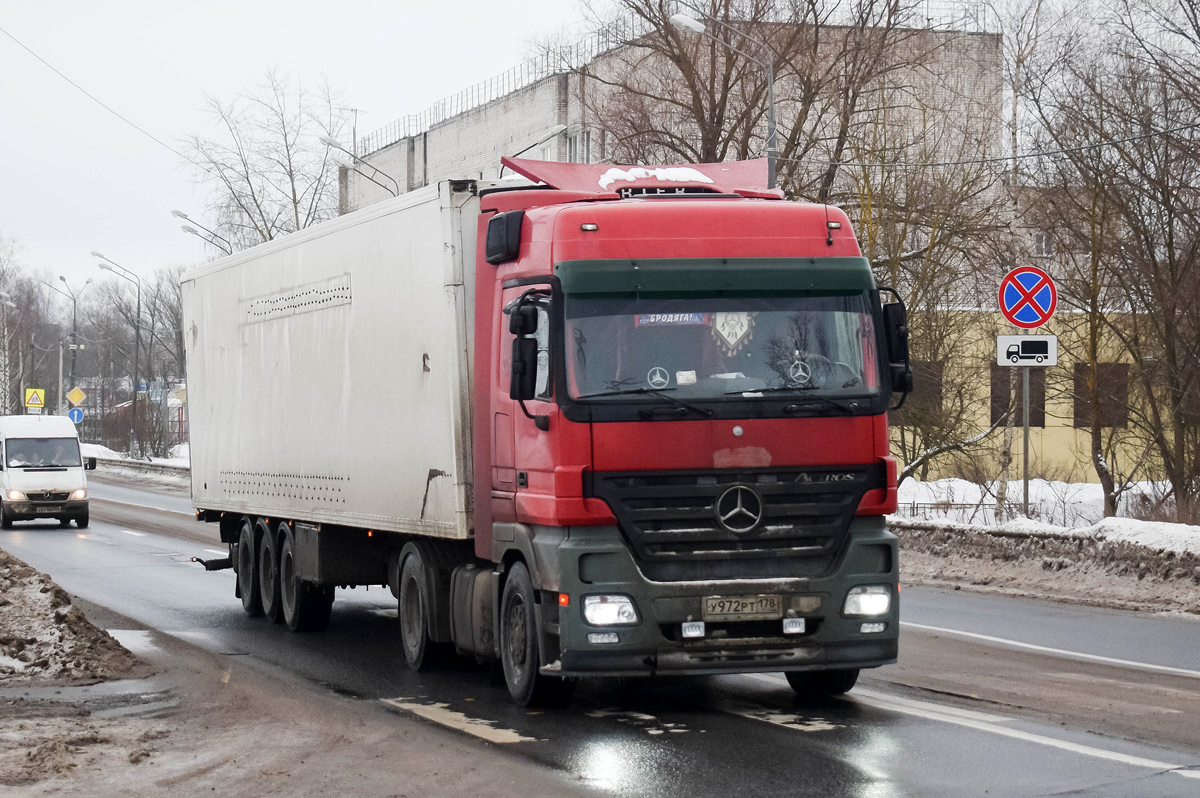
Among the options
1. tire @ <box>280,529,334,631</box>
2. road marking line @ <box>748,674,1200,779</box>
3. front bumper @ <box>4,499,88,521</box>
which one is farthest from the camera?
front bumper @ <box>4,499,88,521</box>

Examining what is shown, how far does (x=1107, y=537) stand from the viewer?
16438 millimetres

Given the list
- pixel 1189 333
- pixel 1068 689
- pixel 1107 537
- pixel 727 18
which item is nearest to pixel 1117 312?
pixel 1189 333

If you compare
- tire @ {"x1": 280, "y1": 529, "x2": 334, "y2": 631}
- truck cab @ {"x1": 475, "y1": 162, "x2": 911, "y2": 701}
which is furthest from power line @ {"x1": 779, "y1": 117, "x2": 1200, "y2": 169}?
truck cab @ {"x1": 475, "y1": 162, "x2": 911, "y2": 701}

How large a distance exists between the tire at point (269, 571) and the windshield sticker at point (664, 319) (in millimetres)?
6615

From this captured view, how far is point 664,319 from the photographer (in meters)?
8.94

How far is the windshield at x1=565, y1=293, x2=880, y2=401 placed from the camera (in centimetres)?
885

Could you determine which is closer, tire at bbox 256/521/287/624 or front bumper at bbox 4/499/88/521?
tire at bbox 256/521/287/624

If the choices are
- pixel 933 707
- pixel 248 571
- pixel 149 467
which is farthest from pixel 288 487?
pixel 149 467

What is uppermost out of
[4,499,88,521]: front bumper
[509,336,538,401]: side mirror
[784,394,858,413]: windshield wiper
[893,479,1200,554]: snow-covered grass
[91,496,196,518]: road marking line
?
[509,336,538,401]: side mirror

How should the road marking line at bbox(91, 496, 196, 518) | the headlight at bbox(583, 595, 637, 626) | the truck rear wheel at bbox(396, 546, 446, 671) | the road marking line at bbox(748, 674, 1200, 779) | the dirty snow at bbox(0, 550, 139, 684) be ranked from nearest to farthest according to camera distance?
the road marking line at bbox(748, 674, 1200, 779) < the headlight at bbox(583, 595, 637, 626) < the truck rear wheel at bbox(396, 546, 446, 671) < the dirty snow at bbox(0, 550, 139, 684) < the road marking line at bbox(91, 496, 196, 518)

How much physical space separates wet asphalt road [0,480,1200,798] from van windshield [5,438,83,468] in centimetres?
1852

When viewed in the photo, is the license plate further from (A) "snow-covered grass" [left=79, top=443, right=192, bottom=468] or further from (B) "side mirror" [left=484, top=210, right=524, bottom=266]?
(A) "snow-covered grass" [left=79, top=443, right=192, bottom=468]

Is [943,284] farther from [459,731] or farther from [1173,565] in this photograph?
[459,731]

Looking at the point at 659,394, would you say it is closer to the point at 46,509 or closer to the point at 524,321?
the point at 524,321
